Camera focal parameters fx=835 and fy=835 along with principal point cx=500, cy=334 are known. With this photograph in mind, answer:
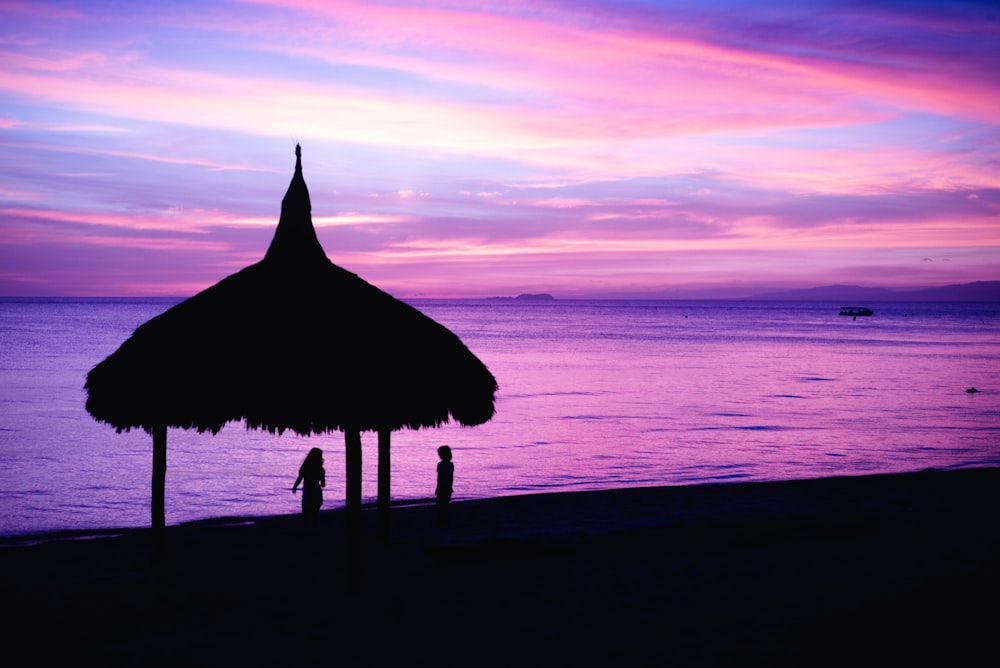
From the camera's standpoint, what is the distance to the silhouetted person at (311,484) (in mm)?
12984

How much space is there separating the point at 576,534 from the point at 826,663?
13.5 feet

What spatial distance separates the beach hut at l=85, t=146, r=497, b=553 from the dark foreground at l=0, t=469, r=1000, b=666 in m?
1.50

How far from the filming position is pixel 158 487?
996 centimetres

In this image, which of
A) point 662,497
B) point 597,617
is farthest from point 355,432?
point 662,497

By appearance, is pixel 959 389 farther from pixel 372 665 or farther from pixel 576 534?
pixel 372 665

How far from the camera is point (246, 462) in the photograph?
73.0ft

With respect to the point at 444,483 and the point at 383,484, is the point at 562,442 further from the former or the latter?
the point at 383,484

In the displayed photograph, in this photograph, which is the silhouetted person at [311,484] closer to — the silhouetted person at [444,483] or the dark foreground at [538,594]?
A: the dark foreground at [538,594]

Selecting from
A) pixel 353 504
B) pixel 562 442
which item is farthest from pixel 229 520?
pixel 562 442

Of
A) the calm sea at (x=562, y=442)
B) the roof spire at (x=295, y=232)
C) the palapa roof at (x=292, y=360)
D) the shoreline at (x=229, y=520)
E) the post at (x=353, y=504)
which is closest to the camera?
the palapa roof at (x=292, y=360)

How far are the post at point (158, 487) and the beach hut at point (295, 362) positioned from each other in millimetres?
83

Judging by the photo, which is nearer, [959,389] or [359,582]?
[359,582]

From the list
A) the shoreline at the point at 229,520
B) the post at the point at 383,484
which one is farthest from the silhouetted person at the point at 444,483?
the shoreline at the point at 229,520

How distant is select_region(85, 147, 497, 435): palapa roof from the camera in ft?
27.2
